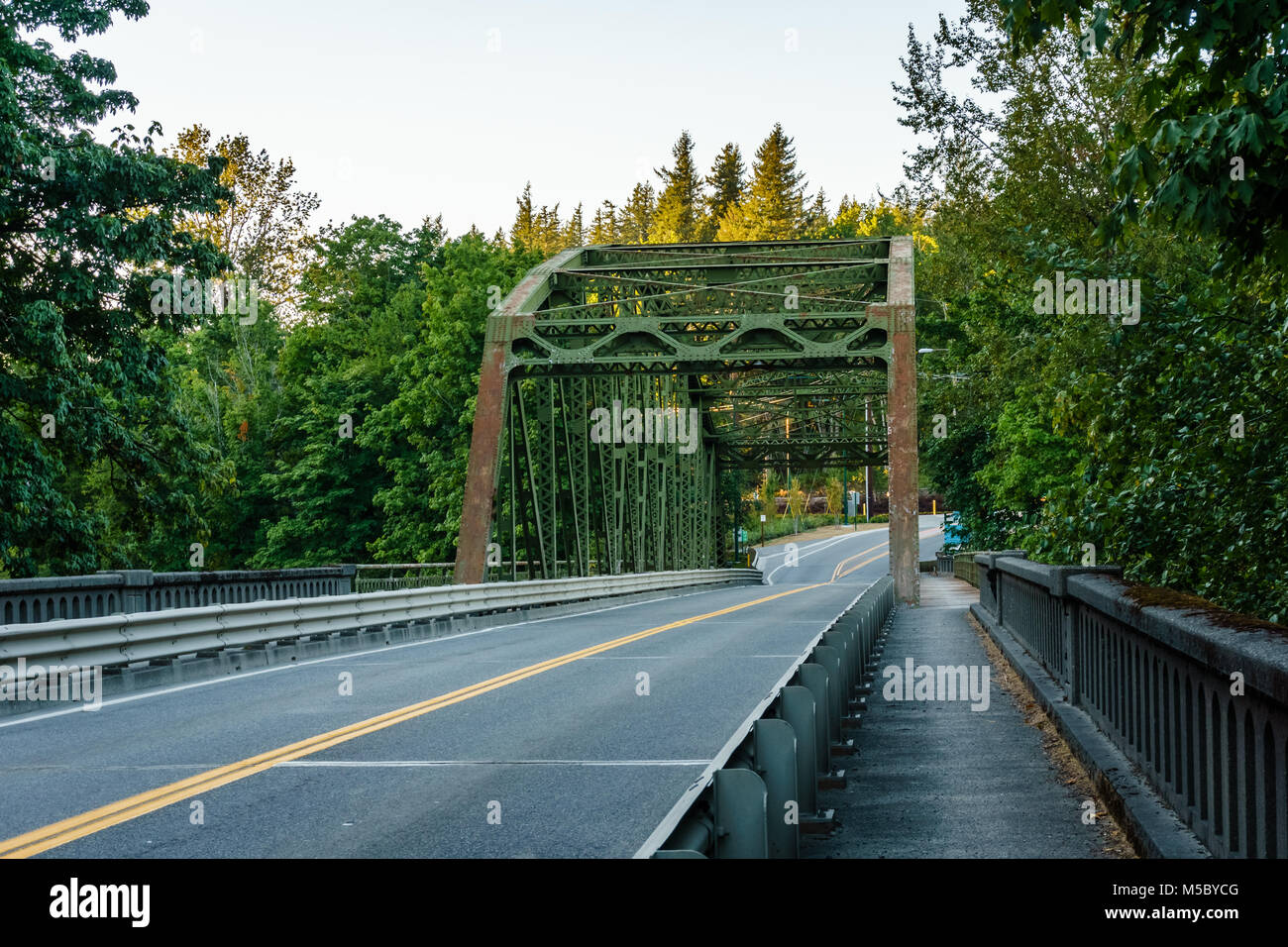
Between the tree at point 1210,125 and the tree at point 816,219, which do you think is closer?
the tree at point 1210,125

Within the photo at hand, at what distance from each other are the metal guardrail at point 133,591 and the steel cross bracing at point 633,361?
636 centimetres

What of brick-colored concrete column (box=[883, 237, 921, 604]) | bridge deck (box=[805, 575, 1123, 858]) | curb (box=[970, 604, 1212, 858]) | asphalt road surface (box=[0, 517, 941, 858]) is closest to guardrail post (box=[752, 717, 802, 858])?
bridge deck (box=[805, 575, 1123, 858])

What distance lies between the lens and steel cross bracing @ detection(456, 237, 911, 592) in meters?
29.7

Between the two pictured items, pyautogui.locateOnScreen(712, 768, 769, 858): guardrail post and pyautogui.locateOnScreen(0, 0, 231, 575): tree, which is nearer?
pyautogui.locateOnScreen(712, 768, 769, 858): guardrail post

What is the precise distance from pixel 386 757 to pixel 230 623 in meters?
7.05

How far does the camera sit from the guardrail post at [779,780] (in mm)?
5625

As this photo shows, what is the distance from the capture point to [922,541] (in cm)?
10625

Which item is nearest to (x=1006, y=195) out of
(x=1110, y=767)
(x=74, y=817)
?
(x=1110, y=767)

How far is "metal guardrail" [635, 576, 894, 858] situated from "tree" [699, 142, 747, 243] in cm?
12686

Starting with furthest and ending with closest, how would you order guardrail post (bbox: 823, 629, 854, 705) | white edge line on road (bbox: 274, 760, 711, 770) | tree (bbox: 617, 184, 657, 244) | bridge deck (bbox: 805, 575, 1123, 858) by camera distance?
1. tree (bbox: 617, 184, 657, 244)
2. guardrail post (bbox: 823, 629, 854, 705)
3. white edge line on road (bbox: 274, 760, 711, 770)
4. bridge deck (bbox: 805, 575, 1123, 858)

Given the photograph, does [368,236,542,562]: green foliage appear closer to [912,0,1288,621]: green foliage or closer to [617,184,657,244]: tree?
[912,0,1288,621]: green foliage

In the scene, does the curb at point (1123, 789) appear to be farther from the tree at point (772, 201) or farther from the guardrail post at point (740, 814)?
the tree at point (772, 201)

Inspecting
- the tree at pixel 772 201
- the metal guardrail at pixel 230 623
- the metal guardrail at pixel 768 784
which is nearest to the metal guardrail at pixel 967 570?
the metal guardrail at pixel 230 623

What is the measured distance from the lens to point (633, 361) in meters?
29.9
